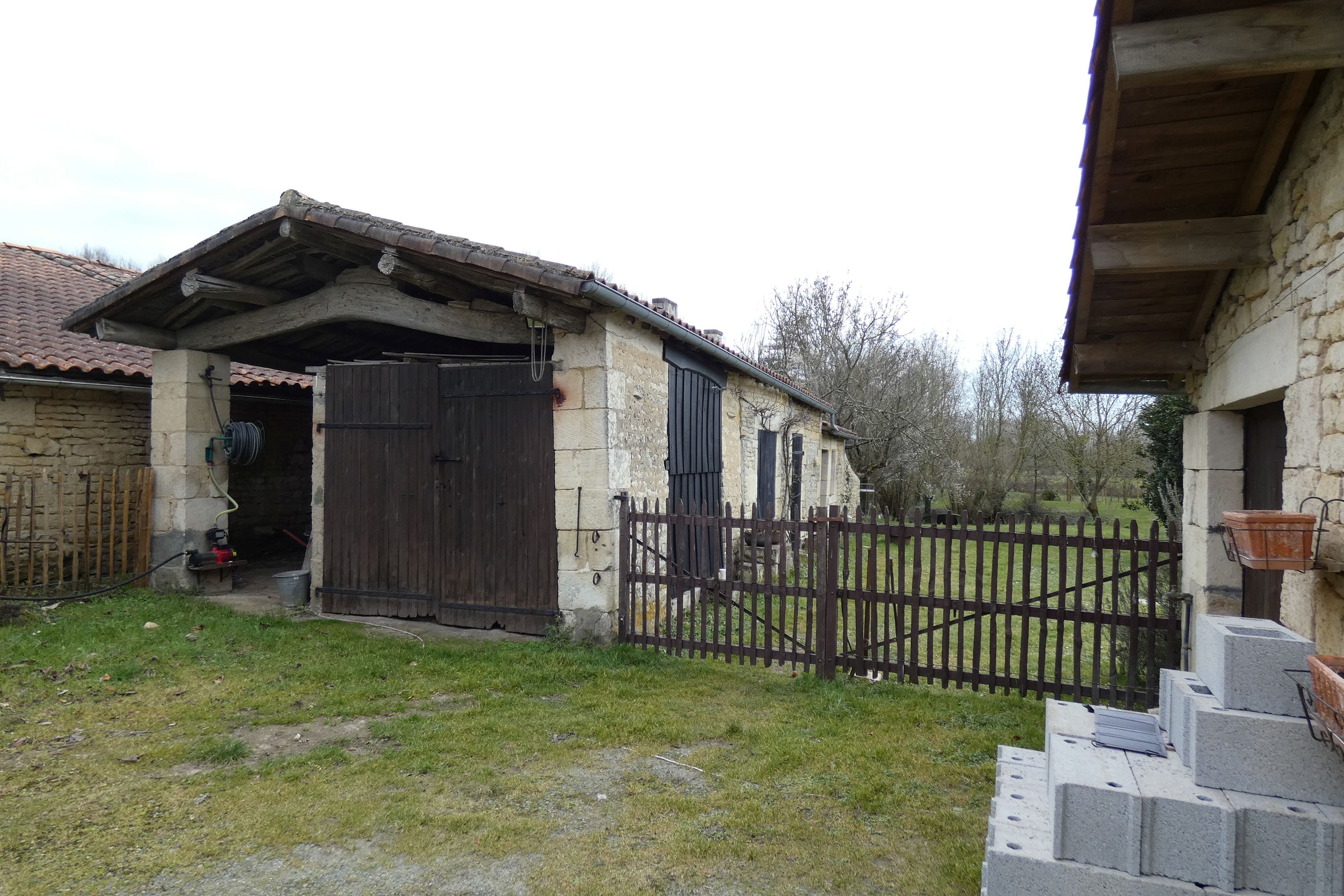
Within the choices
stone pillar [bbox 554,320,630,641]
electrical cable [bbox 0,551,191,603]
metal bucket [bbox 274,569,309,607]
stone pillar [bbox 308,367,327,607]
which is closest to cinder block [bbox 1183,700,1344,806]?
stone pillar [bbox 554,320,630,641]

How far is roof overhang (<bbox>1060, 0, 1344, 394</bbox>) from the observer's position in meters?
2.50

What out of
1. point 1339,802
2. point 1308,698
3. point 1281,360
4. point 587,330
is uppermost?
point 587,330

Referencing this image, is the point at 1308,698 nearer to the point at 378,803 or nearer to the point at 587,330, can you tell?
the point at 378,803

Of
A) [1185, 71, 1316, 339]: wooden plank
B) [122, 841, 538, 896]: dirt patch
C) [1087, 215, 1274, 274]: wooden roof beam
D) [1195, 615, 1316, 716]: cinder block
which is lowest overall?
[122, 841, 538, 896]: dirt patch

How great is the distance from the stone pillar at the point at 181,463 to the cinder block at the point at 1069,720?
8.27 meters

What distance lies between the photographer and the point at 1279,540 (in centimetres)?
273

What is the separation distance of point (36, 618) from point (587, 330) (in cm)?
570

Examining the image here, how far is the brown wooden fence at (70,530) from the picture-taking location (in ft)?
24.8

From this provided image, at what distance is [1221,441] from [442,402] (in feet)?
19.6

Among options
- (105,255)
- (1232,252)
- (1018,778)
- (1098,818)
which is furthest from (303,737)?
(105,255)

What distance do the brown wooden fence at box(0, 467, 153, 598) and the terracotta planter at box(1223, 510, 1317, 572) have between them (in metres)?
9.31

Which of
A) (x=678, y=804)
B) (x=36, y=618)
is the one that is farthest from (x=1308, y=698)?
(x=36, y=618)

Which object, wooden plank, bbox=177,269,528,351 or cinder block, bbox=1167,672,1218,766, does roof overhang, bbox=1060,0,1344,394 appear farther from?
wooden plank, bbox=177,269,528,351

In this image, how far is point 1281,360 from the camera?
3154 millimetres
